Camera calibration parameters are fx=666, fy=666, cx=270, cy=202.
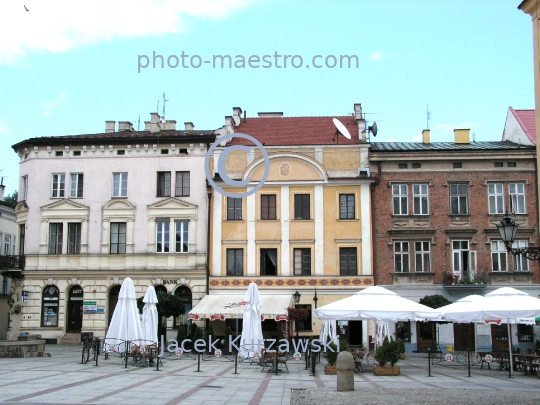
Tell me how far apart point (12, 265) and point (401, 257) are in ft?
70.5

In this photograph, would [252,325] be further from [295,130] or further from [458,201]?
[295,130]

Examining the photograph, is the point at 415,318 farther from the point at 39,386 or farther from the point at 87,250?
the point at 87,250

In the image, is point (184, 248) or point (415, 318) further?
point (184, 248)

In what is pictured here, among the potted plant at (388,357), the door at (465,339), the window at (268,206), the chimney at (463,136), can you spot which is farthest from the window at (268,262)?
the potted plant at (388,357)

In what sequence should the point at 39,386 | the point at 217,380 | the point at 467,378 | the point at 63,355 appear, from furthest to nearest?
the point at 63,355 → the point at 467,378 → the point at 217,380 → the point at 39,386

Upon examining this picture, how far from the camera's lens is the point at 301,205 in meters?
36.3

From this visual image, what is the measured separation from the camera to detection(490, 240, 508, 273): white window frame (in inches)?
1367

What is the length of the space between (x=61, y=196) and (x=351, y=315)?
21.6 m

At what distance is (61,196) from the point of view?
124ft

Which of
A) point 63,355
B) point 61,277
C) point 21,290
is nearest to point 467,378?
point 63,355

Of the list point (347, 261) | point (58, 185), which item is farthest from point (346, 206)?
point (58, 185)

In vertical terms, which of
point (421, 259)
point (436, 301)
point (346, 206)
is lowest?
point (436, 301)

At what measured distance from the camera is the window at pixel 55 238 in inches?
1463

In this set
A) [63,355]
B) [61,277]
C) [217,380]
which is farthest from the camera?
[61,277]
